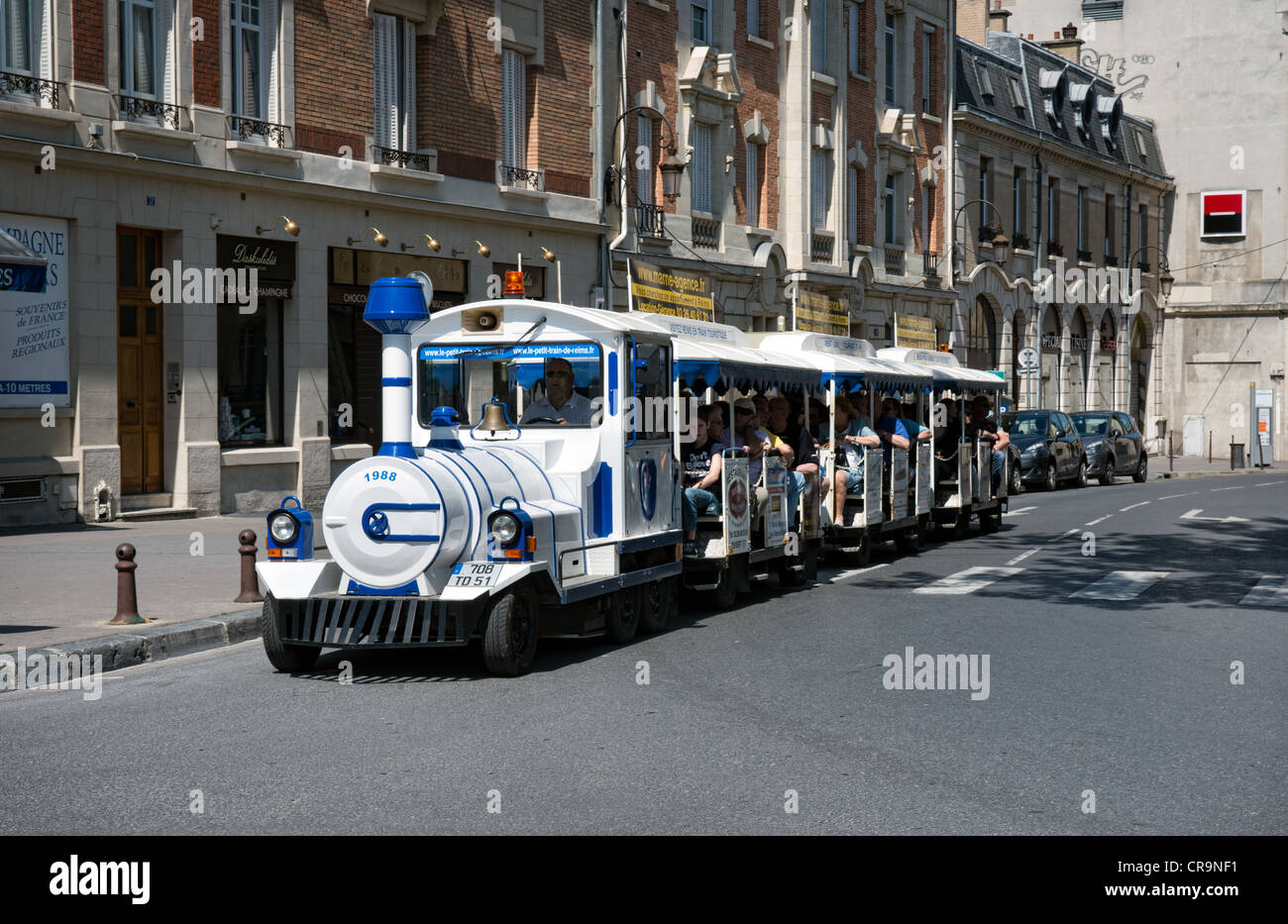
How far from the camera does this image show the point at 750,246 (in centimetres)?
3200

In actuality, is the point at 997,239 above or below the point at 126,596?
above

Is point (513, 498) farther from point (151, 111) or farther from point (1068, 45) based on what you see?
point (1068, 45)

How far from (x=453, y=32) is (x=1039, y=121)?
29.0 m

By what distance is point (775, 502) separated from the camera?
14375mm

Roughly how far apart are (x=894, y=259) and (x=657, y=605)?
28269mm

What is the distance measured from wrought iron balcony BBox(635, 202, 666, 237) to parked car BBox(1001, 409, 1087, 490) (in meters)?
9.36

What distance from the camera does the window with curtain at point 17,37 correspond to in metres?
17.5

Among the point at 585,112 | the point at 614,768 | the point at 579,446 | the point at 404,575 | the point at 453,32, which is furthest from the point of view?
the point at 585,112

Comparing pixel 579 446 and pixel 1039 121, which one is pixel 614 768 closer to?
pixel 579 446

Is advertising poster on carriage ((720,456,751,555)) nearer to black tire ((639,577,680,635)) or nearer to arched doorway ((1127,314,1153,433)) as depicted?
black tire ((639,577,680,635))

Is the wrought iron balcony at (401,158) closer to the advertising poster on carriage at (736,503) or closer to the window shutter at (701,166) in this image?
the window shutter at (701,166)

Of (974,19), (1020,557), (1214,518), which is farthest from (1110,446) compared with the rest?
(1020,557)

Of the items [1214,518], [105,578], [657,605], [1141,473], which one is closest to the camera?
[657,605]

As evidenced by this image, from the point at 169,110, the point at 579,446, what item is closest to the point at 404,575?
the point at 579,446
